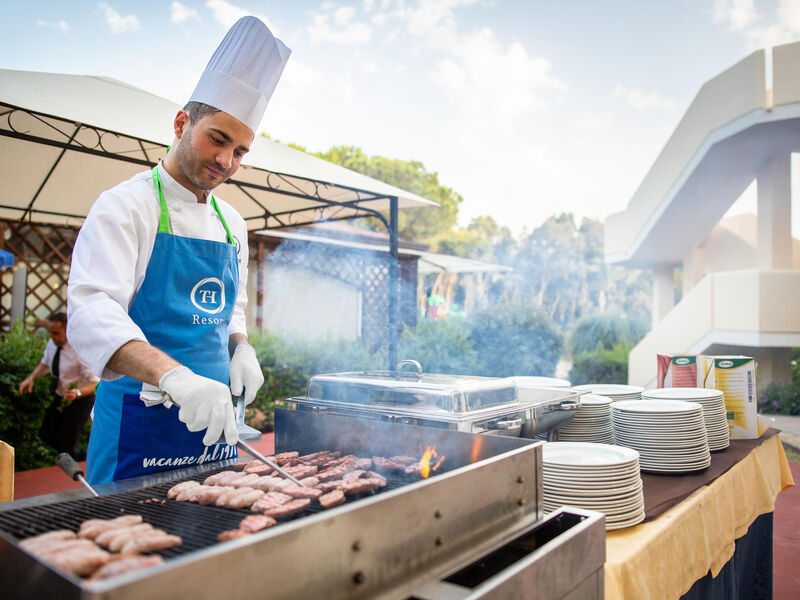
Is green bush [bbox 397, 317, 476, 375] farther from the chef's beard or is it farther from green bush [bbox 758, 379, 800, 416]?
the chef's beard

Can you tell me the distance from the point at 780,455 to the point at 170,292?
3.39 meters

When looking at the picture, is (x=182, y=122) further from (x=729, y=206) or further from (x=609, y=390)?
(x=729, y=206)

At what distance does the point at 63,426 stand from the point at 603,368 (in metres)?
11.1

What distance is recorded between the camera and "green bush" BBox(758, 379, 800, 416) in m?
9.37

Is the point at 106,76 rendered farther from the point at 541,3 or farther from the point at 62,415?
the point at 541,3

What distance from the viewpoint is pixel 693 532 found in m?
1.85

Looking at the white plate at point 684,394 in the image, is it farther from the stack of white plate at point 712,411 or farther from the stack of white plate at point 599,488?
the stack of white plate at point 599,488

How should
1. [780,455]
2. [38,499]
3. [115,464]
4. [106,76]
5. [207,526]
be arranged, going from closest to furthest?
[207,526] → [38,499] → [115,464] → [780,455] → [106,76]

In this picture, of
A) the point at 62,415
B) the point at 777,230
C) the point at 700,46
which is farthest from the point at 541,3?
the point at 62,415

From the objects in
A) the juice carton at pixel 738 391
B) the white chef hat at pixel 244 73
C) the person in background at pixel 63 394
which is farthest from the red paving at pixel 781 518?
the white chef hat at pixel 244 73

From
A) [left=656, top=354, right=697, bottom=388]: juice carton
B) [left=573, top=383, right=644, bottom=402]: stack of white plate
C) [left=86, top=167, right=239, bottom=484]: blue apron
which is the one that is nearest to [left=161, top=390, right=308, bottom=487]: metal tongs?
[left=86, top=167, right=239, bottom=484]: blue apron

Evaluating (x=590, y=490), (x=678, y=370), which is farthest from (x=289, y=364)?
(x=590, y=490)

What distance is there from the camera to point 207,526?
1194 mm

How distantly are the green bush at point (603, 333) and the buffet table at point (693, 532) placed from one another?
11.9 meters
